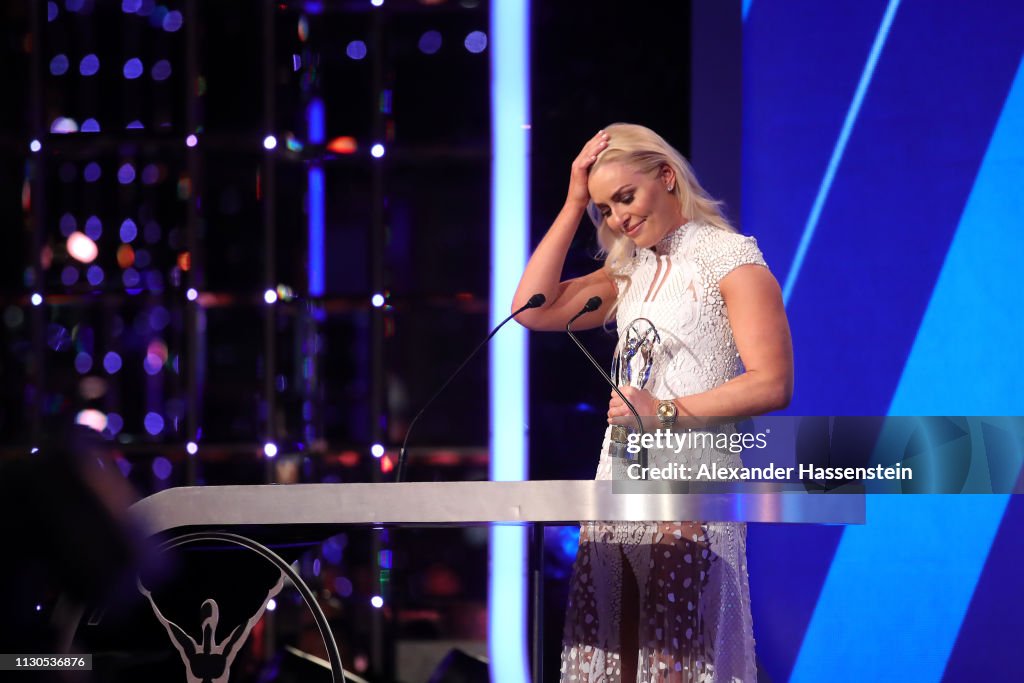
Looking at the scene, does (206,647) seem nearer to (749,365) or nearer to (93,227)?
(749,365)

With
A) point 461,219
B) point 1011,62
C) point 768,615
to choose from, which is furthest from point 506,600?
point 1011,62

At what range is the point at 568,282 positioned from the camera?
7.88 ft

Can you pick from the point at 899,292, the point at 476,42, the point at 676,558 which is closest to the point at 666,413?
the point at 676,558

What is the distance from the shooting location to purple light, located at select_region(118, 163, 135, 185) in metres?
3.51

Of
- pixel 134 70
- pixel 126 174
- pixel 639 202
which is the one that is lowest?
pixel 639 202

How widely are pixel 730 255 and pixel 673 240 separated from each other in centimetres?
17

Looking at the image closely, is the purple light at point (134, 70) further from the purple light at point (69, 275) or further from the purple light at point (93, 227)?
the purple light at point (69, 275)

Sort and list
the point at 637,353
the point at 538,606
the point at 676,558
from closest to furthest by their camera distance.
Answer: the point at 538,606, the point at 676,558, the point at 637,353

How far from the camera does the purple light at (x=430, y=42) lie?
343 centimetres

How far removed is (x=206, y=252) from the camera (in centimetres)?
346

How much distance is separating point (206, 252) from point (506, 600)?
4.76 feet

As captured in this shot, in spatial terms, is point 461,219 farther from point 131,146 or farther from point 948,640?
point 948,640

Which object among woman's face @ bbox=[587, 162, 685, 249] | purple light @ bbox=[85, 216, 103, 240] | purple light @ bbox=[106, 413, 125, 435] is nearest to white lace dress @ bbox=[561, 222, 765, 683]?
woman's face @ bbox=[587, 162, 685, 249]
